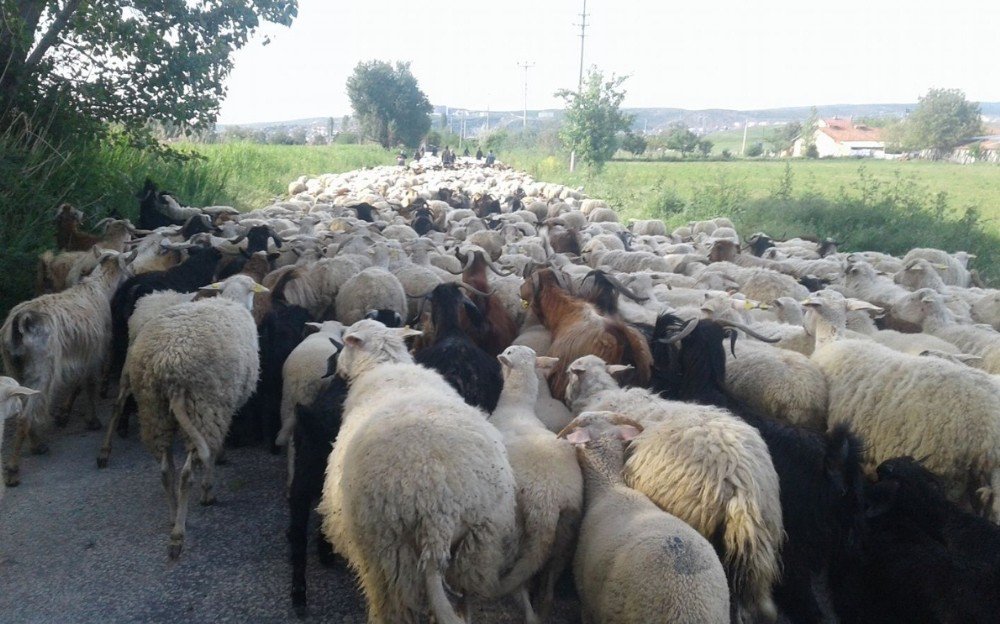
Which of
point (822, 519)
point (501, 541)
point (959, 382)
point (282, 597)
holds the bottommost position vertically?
point (282, 597)

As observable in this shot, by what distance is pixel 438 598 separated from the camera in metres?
2.89

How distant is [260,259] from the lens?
26.3 ft

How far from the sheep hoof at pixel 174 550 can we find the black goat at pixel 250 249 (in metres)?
4.15

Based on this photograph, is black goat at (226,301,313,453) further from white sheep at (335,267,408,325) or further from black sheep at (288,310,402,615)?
black sheep at (288,310,402,615)

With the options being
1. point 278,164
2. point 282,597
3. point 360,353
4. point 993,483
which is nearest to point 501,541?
point 282,597

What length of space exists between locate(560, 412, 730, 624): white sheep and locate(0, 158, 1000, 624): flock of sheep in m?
0.01

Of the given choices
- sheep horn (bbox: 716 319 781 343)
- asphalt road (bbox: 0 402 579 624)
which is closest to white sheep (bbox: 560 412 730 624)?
asphalt road (bbox: 0 402 579 624)

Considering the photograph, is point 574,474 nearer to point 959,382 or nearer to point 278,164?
point 959,382

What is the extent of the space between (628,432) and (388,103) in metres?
72.7

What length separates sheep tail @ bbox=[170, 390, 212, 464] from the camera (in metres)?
4.58

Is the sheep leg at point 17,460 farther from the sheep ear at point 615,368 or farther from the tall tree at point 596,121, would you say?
the tall tree at point 596,121

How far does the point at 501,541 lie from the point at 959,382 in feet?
9.77

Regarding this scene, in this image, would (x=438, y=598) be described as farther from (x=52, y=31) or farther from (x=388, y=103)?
(x=388, y=103)

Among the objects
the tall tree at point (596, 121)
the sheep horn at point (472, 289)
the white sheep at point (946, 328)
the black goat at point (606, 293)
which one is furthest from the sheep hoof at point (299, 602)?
the tall tree at point (596, 121)
